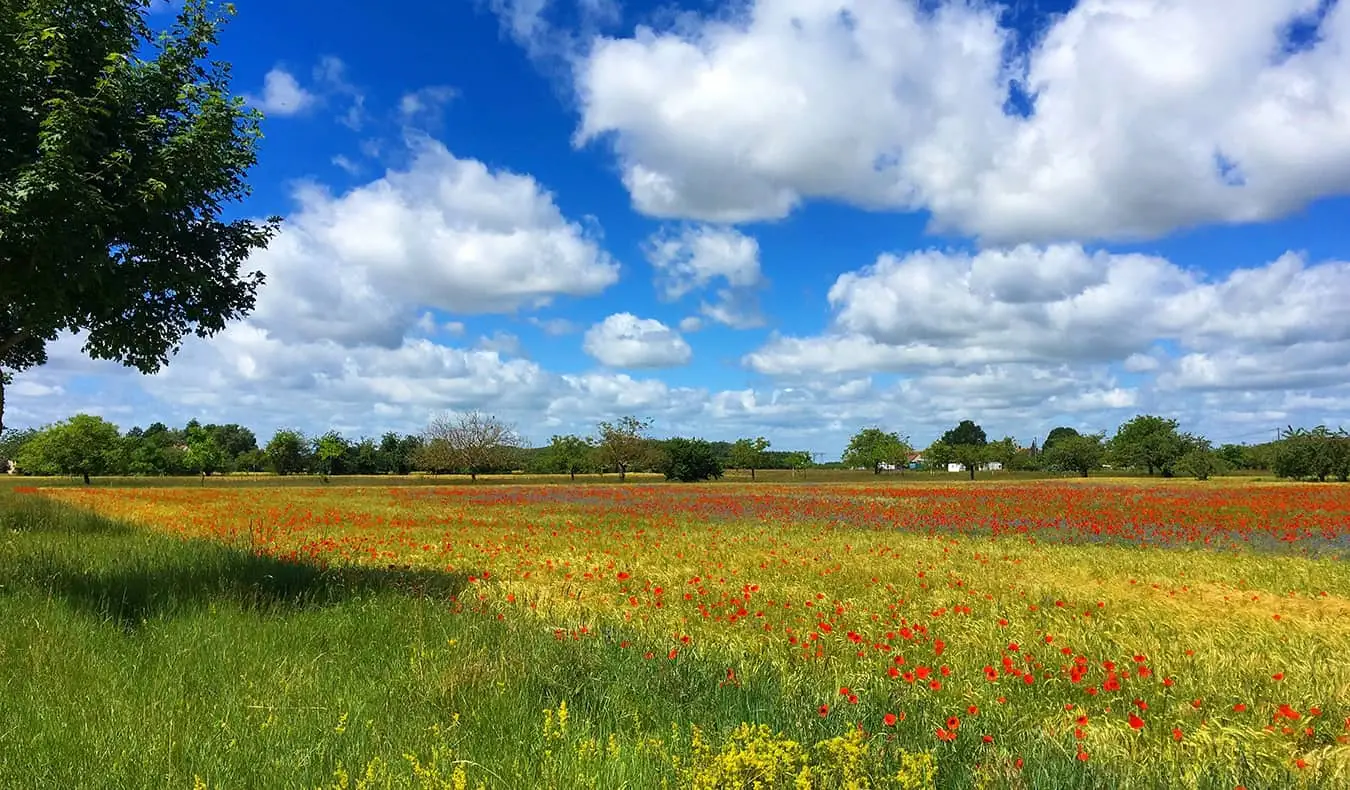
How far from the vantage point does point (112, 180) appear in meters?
8.15

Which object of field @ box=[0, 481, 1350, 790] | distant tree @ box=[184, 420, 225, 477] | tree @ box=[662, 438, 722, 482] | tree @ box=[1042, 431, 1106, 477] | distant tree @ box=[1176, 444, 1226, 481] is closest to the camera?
field @ box=[0, 481, 1350, 790]

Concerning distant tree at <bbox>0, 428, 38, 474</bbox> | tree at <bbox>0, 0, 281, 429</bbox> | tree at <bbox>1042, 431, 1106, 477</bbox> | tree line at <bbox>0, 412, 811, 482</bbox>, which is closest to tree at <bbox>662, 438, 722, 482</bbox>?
tree line at <bbox>0, 412, 811, 482</bbox>

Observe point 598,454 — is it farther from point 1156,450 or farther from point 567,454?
point 1156,450

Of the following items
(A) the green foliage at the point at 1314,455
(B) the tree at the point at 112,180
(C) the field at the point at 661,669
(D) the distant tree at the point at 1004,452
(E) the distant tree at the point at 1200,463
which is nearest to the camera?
(C) the field at the point at 661,669

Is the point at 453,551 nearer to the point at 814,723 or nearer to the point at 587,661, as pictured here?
the point at 587,661

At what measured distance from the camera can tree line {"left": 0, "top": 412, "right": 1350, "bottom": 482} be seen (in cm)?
7312

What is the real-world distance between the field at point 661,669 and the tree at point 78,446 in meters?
73.8

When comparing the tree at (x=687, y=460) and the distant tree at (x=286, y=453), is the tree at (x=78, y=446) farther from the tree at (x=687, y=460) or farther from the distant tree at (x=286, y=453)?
the tree at (x=687, y=460)

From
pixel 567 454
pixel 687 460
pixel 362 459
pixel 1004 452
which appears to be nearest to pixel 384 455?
pixel 362 459

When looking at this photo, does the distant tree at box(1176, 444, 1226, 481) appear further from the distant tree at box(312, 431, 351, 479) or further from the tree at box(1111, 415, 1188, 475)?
the distant tree at box(312, 431, 351, 479)

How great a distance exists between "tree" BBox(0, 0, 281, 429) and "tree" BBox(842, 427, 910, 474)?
115158 millimetres

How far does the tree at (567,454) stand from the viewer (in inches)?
4176

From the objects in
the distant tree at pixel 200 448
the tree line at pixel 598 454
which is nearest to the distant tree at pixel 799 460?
the tree line at pixel 598 454

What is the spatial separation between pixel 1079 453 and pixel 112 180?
112 m
